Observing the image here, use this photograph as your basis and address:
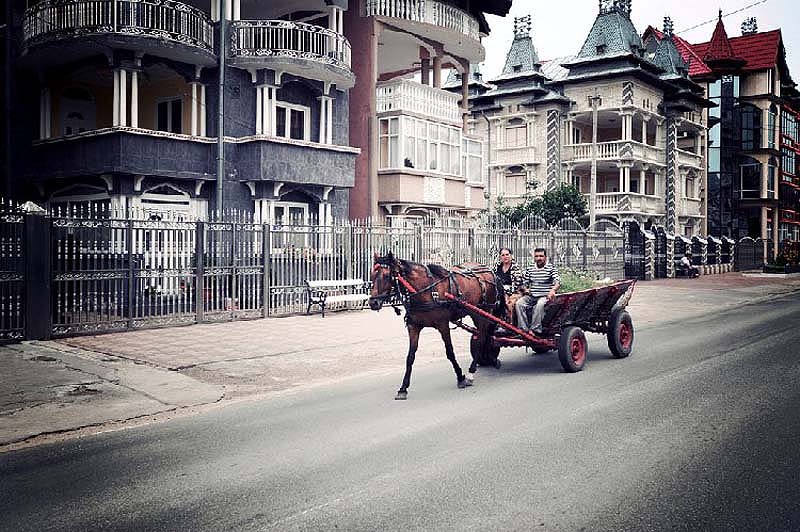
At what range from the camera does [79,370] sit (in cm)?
1059

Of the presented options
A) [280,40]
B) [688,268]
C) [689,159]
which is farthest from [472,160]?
[689,159]

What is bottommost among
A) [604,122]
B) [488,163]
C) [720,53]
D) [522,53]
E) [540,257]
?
[540,257]

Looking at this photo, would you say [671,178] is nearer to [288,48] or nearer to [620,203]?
[620,203]

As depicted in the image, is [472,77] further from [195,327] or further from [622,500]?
[622,500]

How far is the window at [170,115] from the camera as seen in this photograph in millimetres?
24281

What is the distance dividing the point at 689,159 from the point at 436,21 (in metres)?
29.1

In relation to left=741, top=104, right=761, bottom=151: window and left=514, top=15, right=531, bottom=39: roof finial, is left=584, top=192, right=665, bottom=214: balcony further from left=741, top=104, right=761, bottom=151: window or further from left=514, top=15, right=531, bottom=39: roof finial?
left=741, top=104, right=761, bottom=151: window

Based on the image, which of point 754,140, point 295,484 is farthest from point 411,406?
point 754,140

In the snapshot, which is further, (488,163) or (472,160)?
(488,163)

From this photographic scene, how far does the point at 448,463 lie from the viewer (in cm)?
607

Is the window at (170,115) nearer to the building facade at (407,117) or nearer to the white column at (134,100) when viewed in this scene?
the white column at (134,100)

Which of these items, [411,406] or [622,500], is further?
[411,406]

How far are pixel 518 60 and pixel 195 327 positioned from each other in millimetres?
37689

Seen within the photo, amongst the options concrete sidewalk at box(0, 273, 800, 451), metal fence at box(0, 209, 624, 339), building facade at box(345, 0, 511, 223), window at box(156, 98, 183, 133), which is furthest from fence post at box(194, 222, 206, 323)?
building facade at box(345, 0, 511, 223)
